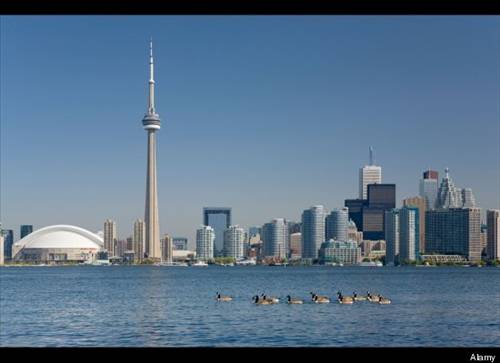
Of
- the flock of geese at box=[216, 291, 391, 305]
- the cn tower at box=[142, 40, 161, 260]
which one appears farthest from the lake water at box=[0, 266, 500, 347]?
the cn tower at box=[142, 40, 161, 260]

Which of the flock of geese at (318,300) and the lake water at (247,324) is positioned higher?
the lake water at (247,324)

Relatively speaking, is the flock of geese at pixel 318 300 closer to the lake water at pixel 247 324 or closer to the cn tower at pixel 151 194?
the lake water at pixel 247 324

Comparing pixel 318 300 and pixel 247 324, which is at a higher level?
pixel 247 324

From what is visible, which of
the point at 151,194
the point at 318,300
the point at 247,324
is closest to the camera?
the point at 247,324

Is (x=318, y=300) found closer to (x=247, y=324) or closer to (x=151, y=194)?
(x=247, y=324)

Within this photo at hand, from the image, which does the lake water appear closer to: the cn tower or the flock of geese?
the flock of geese

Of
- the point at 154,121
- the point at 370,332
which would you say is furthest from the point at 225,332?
the point at 154,121

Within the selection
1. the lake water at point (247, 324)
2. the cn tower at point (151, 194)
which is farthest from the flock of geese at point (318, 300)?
the cn tower at point (151, 194)

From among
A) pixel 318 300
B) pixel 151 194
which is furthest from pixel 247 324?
pixel 151 194

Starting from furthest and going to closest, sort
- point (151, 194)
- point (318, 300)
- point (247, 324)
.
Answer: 1. point (151, 194)
2. point (318, 300)
3. point (247, 324)

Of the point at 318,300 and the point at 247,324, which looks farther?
the point at 318,300
